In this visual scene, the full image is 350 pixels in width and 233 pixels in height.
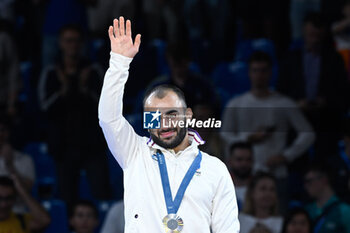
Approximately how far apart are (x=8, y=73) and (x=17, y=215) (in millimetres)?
1963

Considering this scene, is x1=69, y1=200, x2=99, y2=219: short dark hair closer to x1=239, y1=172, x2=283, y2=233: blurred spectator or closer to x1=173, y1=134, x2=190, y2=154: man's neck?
x1=239, y1=172, x2=283, y2=233: blurred spectator

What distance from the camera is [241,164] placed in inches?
308

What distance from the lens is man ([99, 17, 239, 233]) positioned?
448 cm

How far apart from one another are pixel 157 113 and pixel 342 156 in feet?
12.3

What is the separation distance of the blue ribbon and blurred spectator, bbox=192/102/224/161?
112 inches

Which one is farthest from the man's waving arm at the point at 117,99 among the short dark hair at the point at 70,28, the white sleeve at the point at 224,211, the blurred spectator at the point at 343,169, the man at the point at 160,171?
the short dark hair at the point at 70,28

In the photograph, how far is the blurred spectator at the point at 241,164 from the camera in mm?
7785

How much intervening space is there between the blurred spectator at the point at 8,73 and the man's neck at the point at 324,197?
3391 mm

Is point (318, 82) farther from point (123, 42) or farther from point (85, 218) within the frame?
point (123, 42)

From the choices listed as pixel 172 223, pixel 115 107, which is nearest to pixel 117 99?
pixel 115 107

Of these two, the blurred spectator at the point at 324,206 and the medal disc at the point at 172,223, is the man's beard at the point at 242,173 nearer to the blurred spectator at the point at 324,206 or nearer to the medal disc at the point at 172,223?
the blurred spectator at the point at 324,206

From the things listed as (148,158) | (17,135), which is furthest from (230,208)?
(17,135)

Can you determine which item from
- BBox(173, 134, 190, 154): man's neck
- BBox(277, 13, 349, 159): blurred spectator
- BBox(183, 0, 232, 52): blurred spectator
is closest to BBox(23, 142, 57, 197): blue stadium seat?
BBox(183, 0, 232, 52): blurred spectator

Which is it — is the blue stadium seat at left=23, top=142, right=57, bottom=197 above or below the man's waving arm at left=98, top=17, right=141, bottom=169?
below
